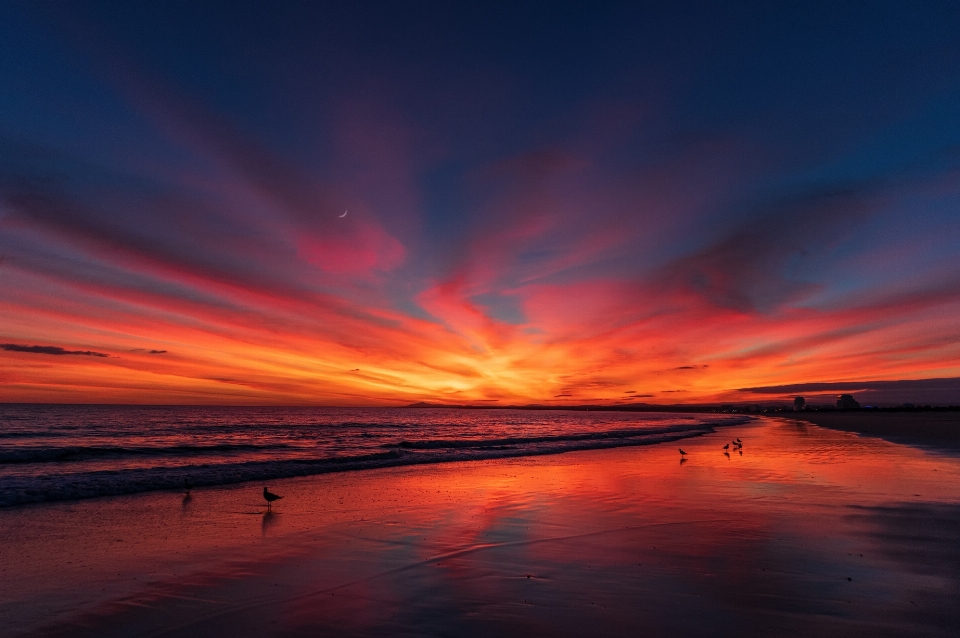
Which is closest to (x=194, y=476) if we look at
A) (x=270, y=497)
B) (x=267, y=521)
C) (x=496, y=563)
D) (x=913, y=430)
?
(x=270, y=497)

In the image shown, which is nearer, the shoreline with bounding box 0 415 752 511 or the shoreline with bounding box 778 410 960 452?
the shoreline with bounding box 0 415 752 511

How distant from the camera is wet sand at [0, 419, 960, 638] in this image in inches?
288

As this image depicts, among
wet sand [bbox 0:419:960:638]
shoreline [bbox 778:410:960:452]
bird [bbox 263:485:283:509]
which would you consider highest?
shoreline [bbox 778:410:960:452]

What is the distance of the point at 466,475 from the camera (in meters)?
25.6

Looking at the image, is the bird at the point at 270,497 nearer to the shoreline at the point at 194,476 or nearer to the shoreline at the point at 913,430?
the shoreline at the point at 194,476

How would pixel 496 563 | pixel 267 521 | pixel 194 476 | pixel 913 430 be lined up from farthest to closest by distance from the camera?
pixel 913 430
pixel 194 476
pixel 267 521
pixel 496 563

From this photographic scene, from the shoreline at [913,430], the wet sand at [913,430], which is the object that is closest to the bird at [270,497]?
the shoreline at [913,430]

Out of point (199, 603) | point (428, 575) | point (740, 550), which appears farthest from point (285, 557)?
point (740, 550)

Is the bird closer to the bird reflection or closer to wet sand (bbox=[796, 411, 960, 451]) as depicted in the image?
the bird reflection

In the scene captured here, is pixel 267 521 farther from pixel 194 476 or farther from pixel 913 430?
pixel 913 430

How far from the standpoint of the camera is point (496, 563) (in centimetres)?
1009

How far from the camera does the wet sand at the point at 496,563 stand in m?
7.30

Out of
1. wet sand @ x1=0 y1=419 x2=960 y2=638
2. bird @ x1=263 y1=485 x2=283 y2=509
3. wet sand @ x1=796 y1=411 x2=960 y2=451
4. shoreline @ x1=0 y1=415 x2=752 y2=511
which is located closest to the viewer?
wet sand @ x1=0 y1=419 x2=960 y2=638

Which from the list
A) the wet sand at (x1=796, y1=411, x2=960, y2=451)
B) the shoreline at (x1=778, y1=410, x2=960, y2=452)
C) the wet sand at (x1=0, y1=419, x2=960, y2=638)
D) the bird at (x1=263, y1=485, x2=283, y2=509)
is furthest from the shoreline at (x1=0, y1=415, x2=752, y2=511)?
the wet sand at (x1=796, y1=411, x2=960, y2=451)
